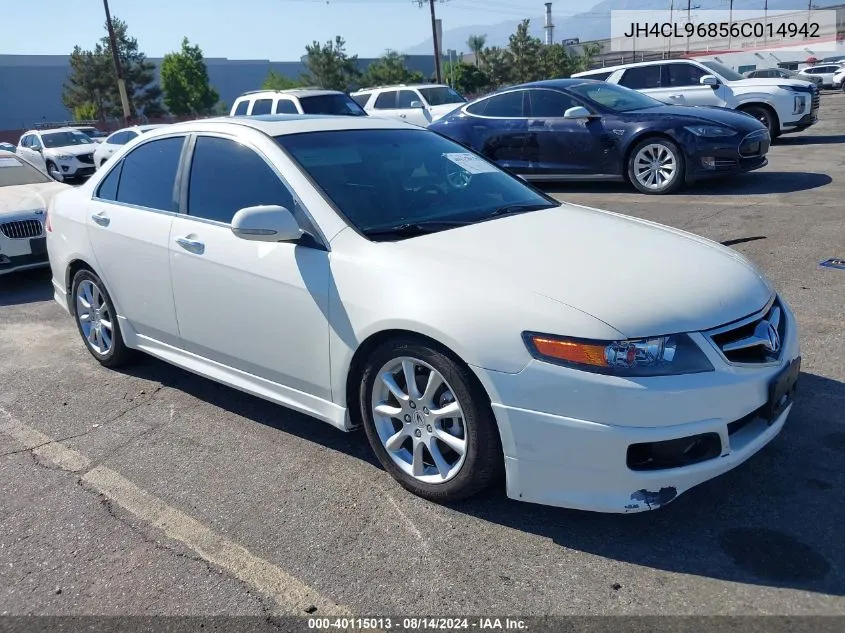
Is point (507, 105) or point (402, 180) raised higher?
point (507, 105)

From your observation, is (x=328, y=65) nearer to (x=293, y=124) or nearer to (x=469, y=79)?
(x=469, y=79)

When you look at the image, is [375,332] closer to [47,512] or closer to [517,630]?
[517,630]

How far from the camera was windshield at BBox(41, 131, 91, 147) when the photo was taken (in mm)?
22781

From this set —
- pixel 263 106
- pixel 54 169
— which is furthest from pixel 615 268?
pixel 54 169

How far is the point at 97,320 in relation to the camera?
16.9ft

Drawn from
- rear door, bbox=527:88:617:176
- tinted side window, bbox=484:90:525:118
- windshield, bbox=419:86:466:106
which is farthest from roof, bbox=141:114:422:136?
windshield, bbox=419:86:466:106

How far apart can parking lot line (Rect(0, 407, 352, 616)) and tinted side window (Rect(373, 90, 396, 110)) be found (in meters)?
14.8

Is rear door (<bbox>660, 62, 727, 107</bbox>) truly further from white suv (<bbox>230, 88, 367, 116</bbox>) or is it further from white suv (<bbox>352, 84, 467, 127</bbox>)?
white suv (<bbox>230, 88, 367, 116</bbox>)

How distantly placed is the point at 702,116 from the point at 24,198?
8.04 m

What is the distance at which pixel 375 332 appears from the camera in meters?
3.24

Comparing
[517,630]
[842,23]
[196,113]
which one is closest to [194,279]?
[517,630]

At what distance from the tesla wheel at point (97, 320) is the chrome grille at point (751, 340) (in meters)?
3.64

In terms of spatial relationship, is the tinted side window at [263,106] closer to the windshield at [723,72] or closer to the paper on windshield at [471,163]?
the windshield at [723,72]

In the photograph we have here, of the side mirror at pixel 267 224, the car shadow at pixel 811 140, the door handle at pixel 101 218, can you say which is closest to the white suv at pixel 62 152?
the car shadow at pixel 811 140
